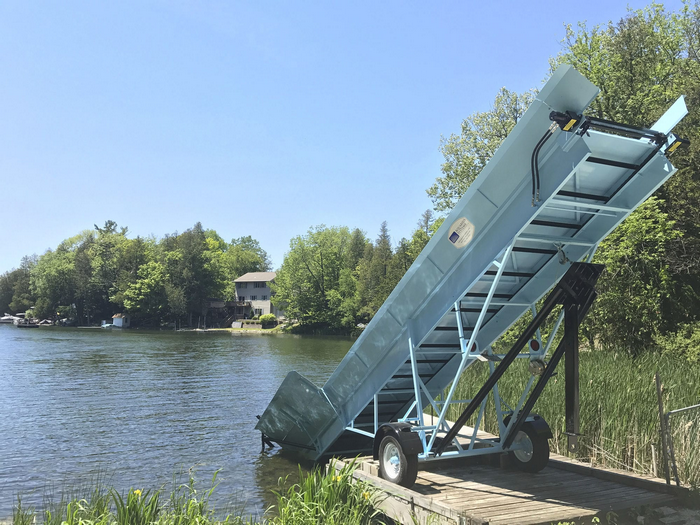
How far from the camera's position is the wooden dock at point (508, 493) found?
5.57 meters

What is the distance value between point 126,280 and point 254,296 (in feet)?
78.0

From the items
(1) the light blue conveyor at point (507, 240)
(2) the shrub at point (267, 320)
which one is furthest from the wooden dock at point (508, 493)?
(2) the shrub at point (267, 320)

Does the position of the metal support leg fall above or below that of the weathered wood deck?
above

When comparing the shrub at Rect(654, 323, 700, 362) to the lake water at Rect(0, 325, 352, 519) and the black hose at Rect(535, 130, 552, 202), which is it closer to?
the lake water at Rect(0, 325, 352, 519)

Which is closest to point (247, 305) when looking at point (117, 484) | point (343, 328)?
point (343, 328)

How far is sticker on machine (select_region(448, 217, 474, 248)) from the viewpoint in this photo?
622cm

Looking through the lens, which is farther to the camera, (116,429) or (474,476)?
(116,429)

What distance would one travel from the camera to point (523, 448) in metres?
7.57

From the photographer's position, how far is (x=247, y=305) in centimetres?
10581

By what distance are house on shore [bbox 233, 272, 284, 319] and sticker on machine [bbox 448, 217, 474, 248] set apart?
9659cm

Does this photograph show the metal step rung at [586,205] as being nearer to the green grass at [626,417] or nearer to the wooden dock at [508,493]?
the wooden dock at [508,493]

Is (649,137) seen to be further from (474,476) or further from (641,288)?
(641,288)

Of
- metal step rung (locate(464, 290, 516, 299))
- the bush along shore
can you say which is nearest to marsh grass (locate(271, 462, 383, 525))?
the bush along shore

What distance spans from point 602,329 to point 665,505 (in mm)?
14996
